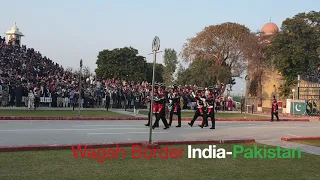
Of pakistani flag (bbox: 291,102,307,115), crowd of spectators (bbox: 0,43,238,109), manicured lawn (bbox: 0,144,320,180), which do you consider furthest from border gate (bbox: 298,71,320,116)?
manicured lawn (bbox: 0,144,320,180)

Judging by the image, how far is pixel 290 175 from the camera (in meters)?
7.55

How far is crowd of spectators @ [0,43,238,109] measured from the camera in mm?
27359

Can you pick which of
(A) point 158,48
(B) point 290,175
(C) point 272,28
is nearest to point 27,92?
(A) point 158,48

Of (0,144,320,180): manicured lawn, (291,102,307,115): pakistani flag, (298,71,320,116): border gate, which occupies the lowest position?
(0,144,320,180): manicured lawn

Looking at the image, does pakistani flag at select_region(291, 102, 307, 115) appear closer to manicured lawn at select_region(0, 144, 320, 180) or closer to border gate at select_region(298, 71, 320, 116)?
border gate at select_region(298, 71, 320, 116)

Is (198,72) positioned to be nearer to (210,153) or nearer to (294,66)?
(294,66)

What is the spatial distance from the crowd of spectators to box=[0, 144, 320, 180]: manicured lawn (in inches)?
715

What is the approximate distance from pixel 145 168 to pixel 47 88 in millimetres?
22331

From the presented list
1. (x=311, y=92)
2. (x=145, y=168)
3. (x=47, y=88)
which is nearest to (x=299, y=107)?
(x=311, y=92)

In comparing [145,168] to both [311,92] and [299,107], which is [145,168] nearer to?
[299,107]

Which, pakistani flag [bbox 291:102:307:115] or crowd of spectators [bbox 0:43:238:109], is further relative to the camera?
pakistani flag [bbox 291:102:307:115]

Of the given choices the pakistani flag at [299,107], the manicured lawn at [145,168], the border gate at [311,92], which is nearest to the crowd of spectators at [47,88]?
the pakistani flag at [299,107]

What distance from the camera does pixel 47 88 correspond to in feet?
93.4

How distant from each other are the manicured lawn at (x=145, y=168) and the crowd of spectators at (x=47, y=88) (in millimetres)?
18171
